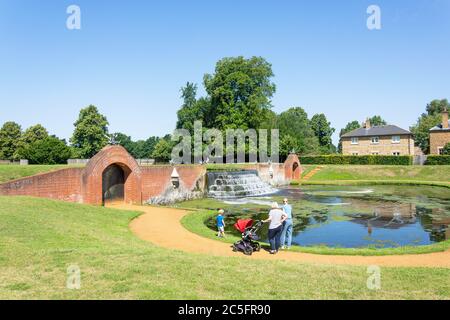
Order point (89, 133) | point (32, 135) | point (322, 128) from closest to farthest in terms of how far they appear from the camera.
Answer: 1. point (89, 133)
2. point (32, 135)
3. point (322, 128)

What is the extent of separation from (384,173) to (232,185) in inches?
1106

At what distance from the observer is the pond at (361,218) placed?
665 inches

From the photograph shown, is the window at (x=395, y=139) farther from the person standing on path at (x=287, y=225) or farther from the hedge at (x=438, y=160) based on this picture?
the person standing on path at (x=287, y=225)

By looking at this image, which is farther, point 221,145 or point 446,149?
point 446,149

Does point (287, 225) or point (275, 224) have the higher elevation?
point (275, 224)

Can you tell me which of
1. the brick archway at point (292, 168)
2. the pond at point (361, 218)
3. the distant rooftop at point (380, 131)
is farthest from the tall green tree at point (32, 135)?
the distant rooftop at point (380, 131)

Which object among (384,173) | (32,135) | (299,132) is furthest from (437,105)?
(32,135)

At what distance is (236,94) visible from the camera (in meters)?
55.3

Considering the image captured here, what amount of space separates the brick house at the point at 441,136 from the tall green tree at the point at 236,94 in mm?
30678

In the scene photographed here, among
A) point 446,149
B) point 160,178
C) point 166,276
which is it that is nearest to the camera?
point 166,276

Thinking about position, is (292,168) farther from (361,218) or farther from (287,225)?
(287,225)

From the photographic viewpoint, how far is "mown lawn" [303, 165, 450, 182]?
165ft

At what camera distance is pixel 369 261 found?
40.5ft

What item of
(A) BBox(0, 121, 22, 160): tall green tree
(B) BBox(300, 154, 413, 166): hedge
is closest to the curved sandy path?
(B) BBox(300, 154, 413, 166): hedge
